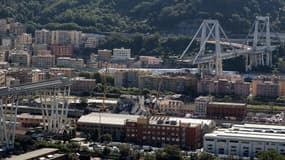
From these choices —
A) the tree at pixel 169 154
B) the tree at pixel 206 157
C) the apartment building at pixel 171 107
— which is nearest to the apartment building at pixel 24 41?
the apartment building at pixel 171 107

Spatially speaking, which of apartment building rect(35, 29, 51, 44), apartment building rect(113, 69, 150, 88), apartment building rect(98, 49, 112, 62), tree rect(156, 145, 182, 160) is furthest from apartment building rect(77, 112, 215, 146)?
apartment building rect(35, 29, 51, 44)

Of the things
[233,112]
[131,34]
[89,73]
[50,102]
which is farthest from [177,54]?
[50,102]

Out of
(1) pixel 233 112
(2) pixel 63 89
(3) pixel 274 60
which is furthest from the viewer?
(3) pixel 274 60

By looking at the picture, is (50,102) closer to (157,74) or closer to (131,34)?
(157,74)

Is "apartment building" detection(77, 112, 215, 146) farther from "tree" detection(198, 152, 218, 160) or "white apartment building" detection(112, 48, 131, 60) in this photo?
"white apartment building" detection(112, 48, 131, 60)

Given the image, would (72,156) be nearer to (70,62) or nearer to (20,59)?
(70,62)

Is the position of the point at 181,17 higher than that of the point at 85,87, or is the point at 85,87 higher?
the point at 181,17

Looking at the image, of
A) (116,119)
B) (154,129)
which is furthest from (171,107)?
(154,129)
